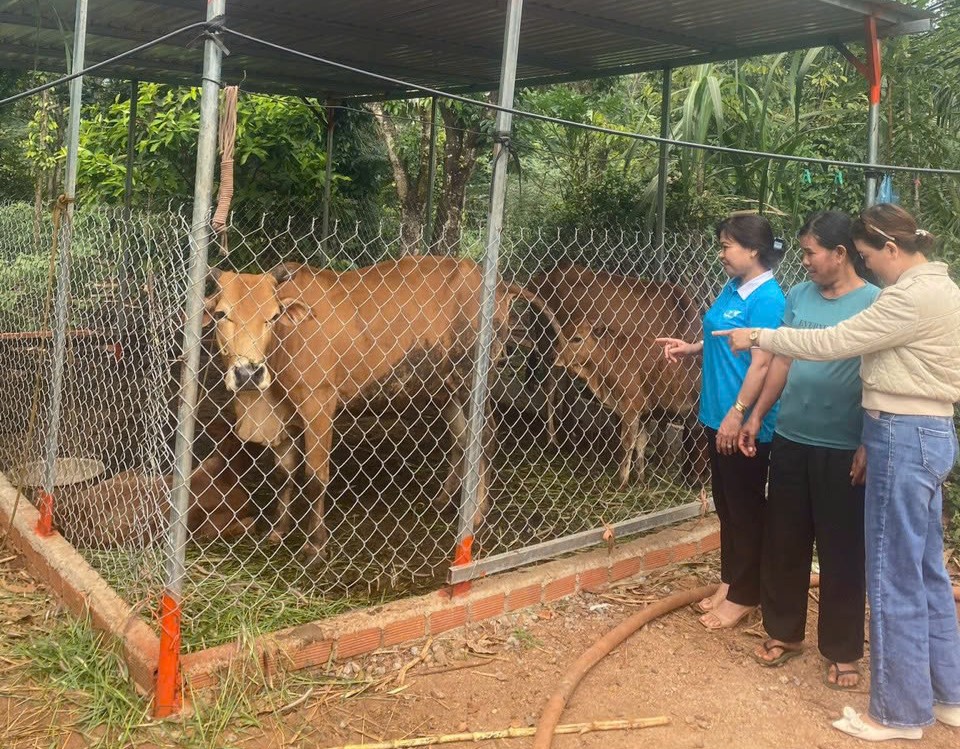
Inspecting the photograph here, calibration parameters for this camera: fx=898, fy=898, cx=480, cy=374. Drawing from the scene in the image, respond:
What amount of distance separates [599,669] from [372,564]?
1.43 m

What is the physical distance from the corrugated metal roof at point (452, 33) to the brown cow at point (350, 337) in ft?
5.26

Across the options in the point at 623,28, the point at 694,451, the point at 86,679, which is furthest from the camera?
the point at 694,451

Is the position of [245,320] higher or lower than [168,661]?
higher

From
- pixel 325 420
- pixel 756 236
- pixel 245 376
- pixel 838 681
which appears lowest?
pixel 838 681

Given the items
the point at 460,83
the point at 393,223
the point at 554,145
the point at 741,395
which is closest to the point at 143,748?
the point at 741,395

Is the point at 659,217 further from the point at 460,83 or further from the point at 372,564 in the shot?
the point at 372,564

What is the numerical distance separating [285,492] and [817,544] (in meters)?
2.97

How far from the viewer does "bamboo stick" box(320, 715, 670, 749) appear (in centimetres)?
323

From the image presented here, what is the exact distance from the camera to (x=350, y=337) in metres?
5.26

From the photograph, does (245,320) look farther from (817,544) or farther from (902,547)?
(902,547)

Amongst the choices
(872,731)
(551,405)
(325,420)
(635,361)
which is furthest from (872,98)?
(325,420)

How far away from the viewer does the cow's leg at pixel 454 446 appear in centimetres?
584

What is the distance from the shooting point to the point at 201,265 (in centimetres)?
319

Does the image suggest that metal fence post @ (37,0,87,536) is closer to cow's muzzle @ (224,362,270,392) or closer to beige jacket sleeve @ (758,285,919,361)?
cow's muzzle @ (224,362,270,392)
